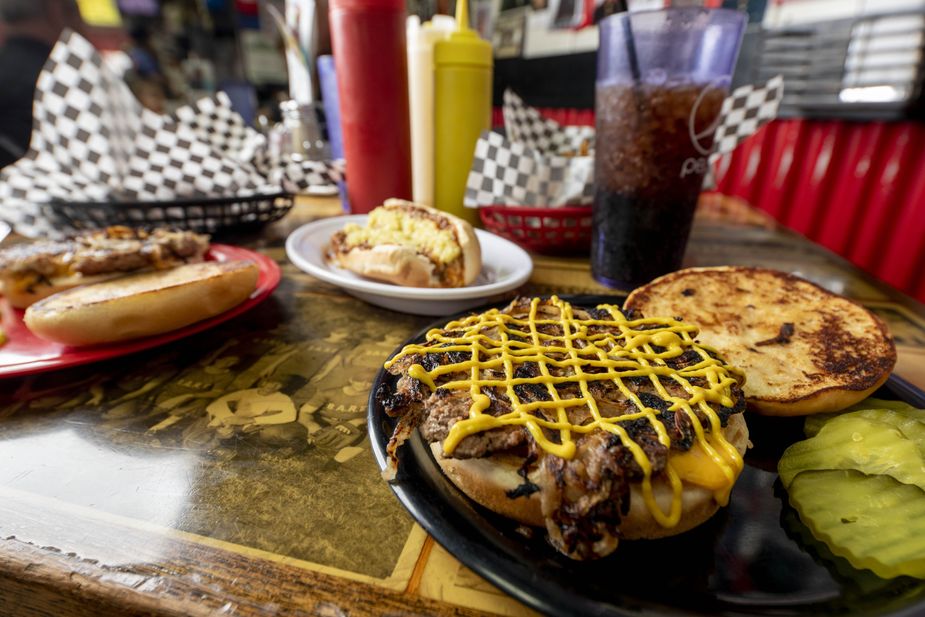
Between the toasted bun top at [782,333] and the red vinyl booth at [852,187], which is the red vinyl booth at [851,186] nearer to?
the red vinyl booth at [852,187]

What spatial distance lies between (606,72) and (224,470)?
1.50 m

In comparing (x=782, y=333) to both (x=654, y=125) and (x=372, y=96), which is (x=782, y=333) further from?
(x=372, y=96)

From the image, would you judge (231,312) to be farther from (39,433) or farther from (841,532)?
(841,532)

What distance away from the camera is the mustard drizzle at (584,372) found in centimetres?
68

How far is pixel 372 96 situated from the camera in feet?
6.64

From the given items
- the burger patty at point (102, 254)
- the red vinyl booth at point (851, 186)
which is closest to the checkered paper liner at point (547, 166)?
the burger patty at point (102, 254)

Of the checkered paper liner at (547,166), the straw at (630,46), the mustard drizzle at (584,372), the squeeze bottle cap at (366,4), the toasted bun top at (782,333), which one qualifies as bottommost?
the toasted bun top at (782,333)

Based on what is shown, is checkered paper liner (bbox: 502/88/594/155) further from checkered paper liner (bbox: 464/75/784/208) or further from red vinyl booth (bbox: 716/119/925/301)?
red vinyl booth (bbox: 716/119/925/301)

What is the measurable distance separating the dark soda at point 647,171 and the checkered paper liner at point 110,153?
1353 millimetres

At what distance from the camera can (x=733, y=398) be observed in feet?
2.66

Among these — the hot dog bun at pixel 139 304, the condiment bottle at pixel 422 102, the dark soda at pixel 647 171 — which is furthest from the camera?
the condiment bottle at pixel 422 102

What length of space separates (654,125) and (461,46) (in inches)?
39.1

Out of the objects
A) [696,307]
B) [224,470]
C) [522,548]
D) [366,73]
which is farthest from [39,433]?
[366,73]

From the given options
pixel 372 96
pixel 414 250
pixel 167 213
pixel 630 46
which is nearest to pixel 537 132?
pixel 372 96
